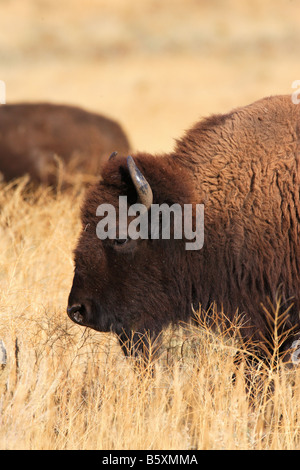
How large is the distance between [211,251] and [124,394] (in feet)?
3.33

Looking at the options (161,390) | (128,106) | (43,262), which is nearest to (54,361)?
(161,390)

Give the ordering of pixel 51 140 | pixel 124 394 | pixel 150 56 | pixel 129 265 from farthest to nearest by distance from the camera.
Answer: pixel 150 56, pixel 51 140, pixel 129 265, pixel 124 394

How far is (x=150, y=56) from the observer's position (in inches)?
1604

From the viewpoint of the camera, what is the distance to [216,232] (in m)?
4.35

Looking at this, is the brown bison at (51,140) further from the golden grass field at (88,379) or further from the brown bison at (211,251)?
the brown bison at (211,251)

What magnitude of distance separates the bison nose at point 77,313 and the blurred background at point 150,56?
1386cm

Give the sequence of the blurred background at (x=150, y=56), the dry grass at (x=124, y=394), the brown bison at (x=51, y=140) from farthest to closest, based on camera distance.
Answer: the blurred background at (x=150, y=56), the brown bison at (x=51, y=140), the dry grass at (x=124, y=394)

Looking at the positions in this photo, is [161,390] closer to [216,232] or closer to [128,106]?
[216,232]

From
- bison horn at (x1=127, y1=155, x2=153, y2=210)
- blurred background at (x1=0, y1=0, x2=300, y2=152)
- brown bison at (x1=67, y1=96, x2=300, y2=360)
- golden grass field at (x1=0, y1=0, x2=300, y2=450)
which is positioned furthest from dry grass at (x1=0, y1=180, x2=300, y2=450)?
blurred background at (x1=0, y1=0, x2=300, y2=152)

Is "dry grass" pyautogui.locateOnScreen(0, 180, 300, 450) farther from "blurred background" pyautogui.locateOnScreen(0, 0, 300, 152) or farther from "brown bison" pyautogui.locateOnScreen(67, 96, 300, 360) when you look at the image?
"blurred background" pyautogui.locateOnScreen(0, 0, 300, 152)

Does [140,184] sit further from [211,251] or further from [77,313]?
[77,313]

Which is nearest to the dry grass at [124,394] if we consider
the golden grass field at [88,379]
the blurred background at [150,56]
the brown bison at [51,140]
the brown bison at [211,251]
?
the golden grass field at [88,379]

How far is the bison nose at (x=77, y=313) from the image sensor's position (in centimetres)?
434

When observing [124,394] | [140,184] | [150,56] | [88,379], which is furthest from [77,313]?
[150,56]
